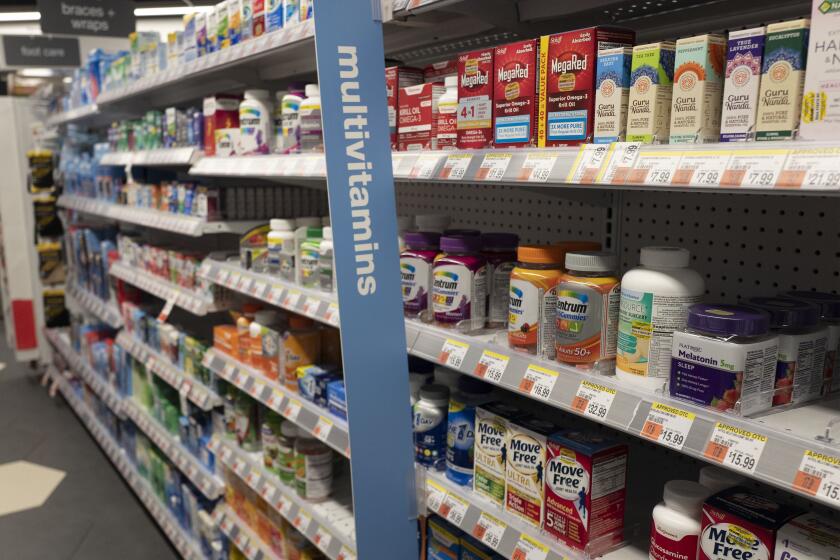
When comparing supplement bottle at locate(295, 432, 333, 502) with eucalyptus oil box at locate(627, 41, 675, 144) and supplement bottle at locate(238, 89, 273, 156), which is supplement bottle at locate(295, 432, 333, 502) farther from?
eucalyptus oil box at locate(627, 41, 675, 144)

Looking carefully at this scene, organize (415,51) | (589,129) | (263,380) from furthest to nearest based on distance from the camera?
(263,380) < (415,51) < (589,129)

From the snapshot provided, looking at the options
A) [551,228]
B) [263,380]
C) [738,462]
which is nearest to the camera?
[738,462]

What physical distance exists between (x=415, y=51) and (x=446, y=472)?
1.27 meters

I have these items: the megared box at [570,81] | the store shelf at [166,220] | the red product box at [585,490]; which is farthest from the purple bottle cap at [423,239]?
the store shelf at [166,220]

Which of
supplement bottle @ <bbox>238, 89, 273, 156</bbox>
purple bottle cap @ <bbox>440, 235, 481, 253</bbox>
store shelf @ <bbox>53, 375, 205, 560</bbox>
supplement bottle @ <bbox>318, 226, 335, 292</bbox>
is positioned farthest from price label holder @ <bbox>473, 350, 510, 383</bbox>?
store shelf @ <bbox>53, 375, 205, 560</bbox>

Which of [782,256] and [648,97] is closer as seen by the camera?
[648,97]

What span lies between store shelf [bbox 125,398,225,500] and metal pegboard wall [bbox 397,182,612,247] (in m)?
1.41

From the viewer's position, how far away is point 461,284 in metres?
1.44

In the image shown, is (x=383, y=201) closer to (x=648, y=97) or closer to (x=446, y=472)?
(x=648, y=97)

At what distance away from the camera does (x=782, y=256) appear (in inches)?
52.7

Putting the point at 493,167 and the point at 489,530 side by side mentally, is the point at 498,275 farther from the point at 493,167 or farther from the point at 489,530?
the point at 489,530

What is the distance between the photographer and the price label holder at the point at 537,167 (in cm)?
113

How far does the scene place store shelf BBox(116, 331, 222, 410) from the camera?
8.91ft

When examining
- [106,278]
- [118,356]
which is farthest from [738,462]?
[106,278]
